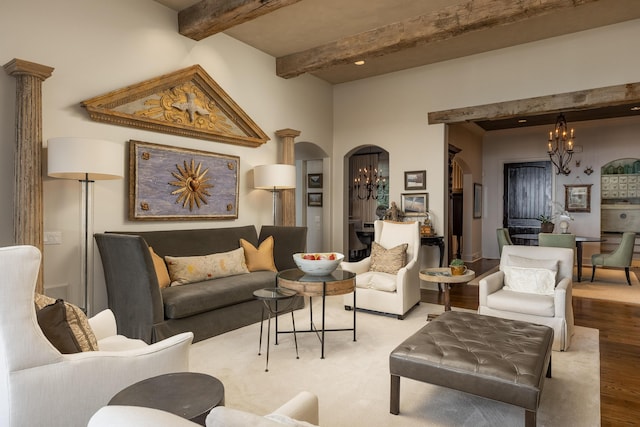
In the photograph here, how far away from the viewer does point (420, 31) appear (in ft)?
14.6

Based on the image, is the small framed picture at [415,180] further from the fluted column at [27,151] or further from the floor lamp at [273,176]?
the fluted column at [27,151]

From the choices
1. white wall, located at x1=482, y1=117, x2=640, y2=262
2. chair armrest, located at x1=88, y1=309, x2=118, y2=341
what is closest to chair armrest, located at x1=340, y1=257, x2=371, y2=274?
chair armrest, located at x1=88, y1=309, x2=118, y2=341

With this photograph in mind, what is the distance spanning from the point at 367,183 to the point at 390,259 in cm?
495

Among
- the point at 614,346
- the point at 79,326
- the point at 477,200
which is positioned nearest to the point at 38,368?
the point at 79,326

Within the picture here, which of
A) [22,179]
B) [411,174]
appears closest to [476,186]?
[411,174]

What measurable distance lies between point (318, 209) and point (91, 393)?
230 inches

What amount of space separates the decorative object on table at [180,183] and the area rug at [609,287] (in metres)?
5.06

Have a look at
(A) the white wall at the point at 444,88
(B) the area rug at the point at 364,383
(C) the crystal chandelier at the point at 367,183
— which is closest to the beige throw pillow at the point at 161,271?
(B) the area rug at the point at 364,383

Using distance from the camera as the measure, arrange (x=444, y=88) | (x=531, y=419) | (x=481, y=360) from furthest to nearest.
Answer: (x=444, y=88), (x=481, y=360), (x=531, y=419)

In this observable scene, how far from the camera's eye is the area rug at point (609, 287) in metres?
5.45

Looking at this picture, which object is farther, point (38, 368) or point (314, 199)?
point (314, 199)

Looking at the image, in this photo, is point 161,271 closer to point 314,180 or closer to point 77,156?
point 77,156

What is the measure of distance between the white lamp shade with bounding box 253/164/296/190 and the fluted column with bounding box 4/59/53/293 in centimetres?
246

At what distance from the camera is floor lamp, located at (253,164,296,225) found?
5.09 m
